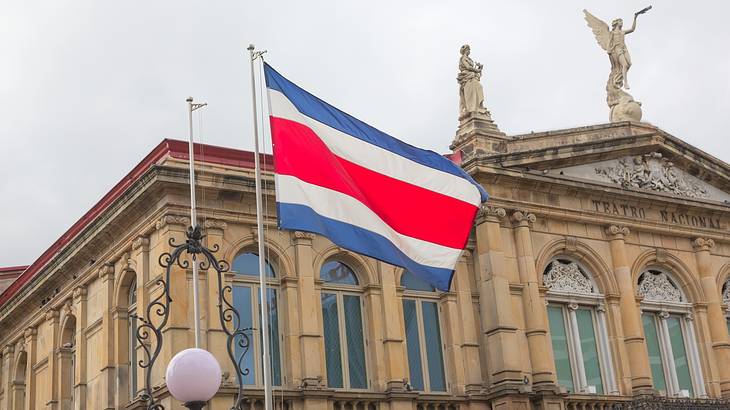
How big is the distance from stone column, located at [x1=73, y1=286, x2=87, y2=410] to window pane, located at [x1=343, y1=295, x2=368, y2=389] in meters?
6.17

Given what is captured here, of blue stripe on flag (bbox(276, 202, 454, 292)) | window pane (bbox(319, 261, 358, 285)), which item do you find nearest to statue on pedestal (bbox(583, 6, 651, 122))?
window pane (bbox(319, 261, 358, 285))

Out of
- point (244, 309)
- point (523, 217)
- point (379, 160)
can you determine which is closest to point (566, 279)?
point (523, 217)

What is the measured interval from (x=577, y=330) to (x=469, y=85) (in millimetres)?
6279

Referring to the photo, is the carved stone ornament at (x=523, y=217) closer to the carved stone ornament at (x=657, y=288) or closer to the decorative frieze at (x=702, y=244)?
the carved stone ornament at (x=657, y=288)

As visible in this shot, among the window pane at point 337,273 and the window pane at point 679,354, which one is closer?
the window pane at point 337,273

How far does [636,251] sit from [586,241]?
156 cm

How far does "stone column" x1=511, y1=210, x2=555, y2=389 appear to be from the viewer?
77.3ft

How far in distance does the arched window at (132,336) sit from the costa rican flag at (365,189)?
8745 millimetres

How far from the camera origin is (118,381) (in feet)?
75.2

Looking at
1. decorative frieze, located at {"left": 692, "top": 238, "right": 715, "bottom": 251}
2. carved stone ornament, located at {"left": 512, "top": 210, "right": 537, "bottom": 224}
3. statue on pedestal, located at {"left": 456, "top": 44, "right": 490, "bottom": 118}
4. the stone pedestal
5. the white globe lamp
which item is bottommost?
the white globe lamp

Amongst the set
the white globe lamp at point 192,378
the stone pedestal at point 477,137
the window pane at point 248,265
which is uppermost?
the stone pedestal at point 477,137

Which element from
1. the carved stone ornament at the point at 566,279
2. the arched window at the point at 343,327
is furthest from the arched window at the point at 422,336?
the carved stone ornament at the point at 566,279

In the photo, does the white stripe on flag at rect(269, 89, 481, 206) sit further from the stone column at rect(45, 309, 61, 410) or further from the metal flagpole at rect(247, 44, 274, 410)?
the stone column at rect(45, 309, 61, 410)

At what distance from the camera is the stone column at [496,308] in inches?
911
